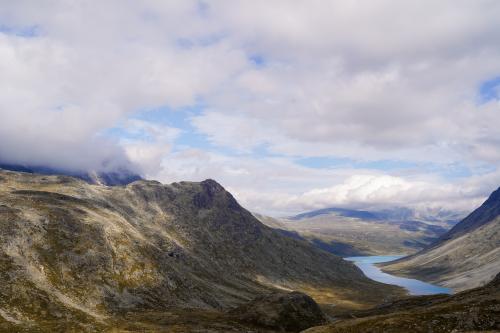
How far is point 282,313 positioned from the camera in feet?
319

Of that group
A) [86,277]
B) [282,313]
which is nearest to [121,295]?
[86,277]

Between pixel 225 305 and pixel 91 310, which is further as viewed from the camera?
pixel 225 305

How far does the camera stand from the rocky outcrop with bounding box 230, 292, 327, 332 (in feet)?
312

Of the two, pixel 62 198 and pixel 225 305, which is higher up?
pixel 62 198

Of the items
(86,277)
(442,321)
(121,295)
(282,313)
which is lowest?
(121,295)

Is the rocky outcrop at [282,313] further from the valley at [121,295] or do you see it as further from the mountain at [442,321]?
the mountain at [442,321]

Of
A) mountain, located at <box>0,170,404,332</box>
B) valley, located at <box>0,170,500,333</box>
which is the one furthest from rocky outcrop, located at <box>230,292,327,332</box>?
mountain, located at <box>0,170,404,332</box>

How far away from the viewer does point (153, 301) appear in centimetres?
11881

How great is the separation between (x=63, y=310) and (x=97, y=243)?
143 ft

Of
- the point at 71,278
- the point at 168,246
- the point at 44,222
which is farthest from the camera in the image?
the point at 168,246

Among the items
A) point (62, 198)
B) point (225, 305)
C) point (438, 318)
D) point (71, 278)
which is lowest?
point (225, 305)

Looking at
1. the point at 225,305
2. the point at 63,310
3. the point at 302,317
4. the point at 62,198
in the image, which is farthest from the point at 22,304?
the point at 62,198

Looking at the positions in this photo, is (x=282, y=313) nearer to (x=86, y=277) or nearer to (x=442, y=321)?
(x=442, y=321)

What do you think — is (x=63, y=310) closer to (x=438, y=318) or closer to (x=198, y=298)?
(x=198, y=298)
